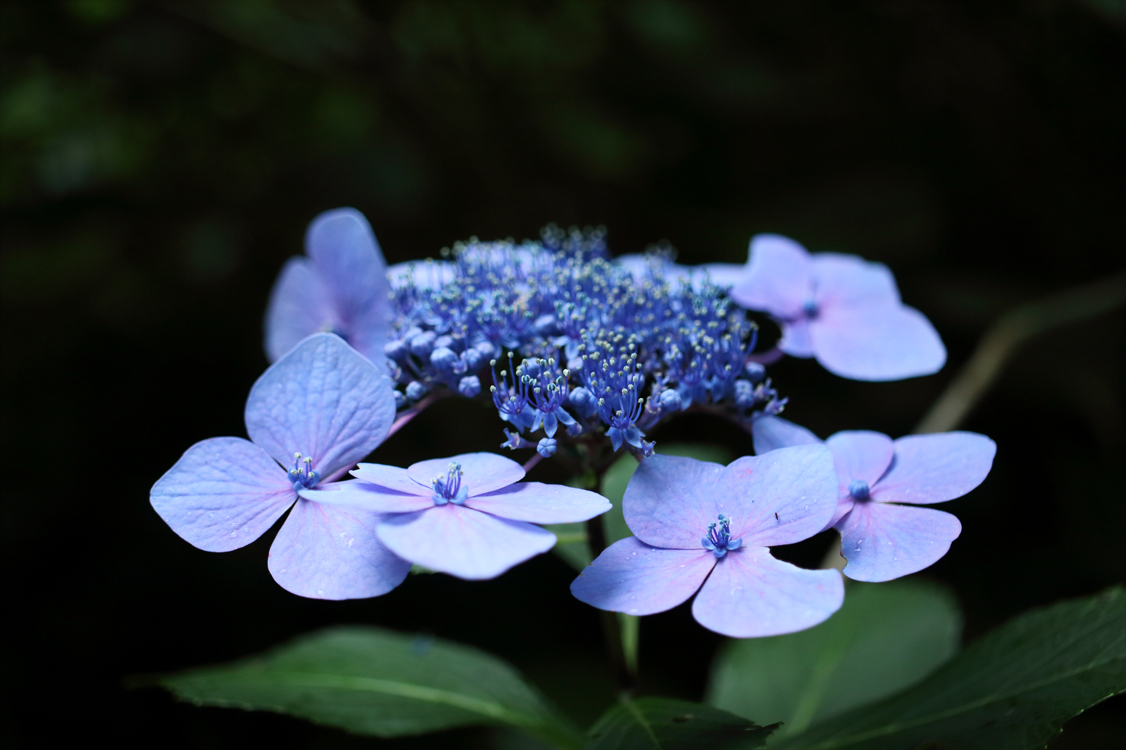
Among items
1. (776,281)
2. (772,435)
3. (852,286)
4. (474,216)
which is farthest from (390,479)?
(474,216)

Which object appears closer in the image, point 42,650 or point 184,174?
point 42,650

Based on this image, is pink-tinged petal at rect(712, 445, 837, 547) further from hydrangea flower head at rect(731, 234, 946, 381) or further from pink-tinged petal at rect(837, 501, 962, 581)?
hydrangea flower head at rect(731, 234, 946, 381)

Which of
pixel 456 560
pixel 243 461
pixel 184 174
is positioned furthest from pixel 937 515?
pixel 184 174

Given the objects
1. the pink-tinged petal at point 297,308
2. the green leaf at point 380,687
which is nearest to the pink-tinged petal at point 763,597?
the green leaf at point 380,687

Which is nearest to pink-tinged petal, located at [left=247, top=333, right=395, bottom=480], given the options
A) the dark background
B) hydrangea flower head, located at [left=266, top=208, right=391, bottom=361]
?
hydrangea flower head, located at [left=266, top=208, right=391, bottom=361]

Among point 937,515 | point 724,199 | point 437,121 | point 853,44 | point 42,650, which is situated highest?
point 853,44

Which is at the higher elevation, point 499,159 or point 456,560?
point 499,159

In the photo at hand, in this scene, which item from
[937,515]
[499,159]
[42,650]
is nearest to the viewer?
[937,515]

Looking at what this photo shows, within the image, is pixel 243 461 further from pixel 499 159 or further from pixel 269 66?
pixel 269 66

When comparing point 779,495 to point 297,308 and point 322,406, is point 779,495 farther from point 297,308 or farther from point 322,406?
point 297,308
